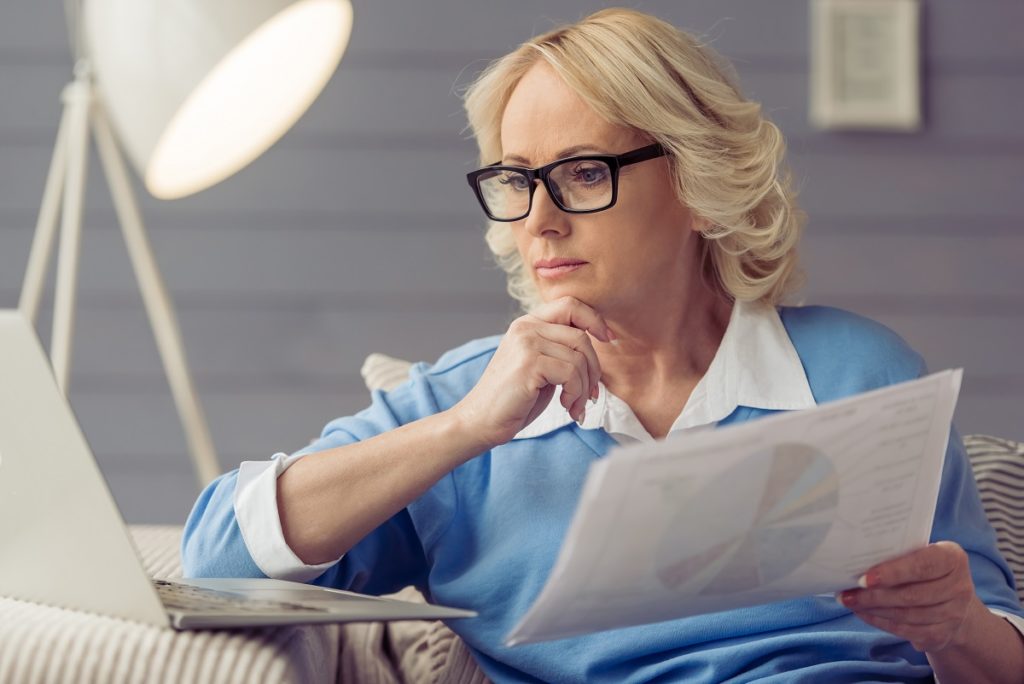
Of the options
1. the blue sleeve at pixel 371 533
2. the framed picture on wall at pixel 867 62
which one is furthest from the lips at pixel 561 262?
the framed picture on wall at pixel 867 62

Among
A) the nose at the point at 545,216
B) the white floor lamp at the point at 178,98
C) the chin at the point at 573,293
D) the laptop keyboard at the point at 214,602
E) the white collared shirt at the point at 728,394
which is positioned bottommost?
the laptop keyboard at the point at 214,602

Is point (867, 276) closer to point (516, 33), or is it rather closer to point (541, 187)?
point (516, 33)

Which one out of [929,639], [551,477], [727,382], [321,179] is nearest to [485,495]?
[551,477]

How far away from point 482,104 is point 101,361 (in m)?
1.57

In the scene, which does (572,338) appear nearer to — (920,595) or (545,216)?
(545,216)

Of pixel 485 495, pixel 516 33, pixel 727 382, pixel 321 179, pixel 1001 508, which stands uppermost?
pixel 516 33

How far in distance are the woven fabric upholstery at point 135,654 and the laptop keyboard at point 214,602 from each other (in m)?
0.02

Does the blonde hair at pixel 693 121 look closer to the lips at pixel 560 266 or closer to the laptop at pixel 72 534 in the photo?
the lips at pixel 560 266

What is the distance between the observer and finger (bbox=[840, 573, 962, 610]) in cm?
102

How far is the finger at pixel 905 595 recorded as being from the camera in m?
1.02

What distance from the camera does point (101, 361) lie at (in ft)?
9.04

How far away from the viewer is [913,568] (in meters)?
1.00

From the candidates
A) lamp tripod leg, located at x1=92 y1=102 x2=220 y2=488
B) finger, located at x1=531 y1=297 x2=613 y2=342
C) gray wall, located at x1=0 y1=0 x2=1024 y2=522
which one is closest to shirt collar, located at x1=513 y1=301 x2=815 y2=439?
finger, located at x1=531 y1=297 x2=613 y2=342

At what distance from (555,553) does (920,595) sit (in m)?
0.42
